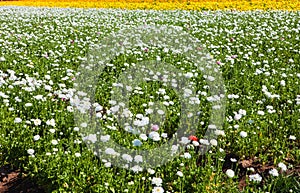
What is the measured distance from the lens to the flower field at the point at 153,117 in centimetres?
393

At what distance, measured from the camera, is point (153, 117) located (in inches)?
216

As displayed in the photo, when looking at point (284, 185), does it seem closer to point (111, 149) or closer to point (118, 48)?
point (111, 149)

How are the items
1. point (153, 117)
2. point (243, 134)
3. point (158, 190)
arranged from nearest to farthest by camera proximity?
point (158, 190)
point (243, 134)
point (153, 117)

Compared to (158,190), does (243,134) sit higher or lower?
higher

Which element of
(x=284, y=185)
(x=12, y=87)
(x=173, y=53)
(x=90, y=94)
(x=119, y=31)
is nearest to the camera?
(x=284, y=185)

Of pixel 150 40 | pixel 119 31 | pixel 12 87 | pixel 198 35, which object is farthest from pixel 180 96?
pixel 119 31

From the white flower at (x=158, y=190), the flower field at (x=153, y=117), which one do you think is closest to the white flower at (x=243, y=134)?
the flower field at (x=153, y=117)

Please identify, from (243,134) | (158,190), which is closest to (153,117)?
(243,134)

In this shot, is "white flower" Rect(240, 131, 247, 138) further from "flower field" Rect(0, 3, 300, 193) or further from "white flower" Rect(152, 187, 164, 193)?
"white flower" Rect(152, 187, 164, 193)

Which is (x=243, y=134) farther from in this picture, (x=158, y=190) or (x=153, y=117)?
(x=153, y=117)

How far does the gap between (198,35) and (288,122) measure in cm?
649

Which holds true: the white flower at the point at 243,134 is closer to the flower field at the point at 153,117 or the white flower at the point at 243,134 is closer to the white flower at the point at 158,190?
the flower field at the point at 153,117

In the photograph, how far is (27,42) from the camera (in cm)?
1045

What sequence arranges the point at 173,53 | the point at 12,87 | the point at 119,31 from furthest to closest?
1. the point at 119,31
2. the point at 173,53
3. the point at 12,87
